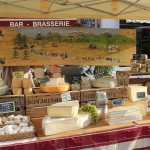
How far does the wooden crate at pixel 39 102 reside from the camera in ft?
8.54

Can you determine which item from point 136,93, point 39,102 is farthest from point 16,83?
point 136,93

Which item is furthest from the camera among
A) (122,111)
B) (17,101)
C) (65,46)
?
(65,46)

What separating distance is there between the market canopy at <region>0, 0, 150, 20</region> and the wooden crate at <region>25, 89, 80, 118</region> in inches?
37.8

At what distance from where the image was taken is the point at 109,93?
2859 mm

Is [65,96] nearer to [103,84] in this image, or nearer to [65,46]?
[103,84]

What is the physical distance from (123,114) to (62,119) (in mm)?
578

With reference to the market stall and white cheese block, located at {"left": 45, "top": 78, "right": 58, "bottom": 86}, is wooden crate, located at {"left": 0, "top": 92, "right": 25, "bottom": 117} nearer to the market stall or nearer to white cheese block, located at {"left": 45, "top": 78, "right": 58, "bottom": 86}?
the market stall

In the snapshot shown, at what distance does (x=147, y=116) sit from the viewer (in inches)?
102

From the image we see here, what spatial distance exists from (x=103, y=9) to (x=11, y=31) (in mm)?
1071

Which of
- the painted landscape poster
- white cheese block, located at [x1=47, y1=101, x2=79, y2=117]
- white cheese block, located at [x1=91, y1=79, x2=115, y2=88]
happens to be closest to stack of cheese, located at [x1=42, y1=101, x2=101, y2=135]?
white cheese block, located at [x1=47, y1=101, x2=79, y2=117]

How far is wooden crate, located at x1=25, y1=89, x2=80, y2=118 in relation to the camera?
260cm

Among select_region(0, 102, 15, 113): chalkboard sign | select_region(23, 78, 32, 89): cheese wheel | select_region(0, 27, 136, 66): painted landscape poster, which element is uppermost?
select_region(0, 27, 136, 66): painted landscape poster

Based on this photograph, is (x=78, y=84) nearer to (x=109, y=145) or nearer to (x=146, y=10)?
(x=109, y=145)

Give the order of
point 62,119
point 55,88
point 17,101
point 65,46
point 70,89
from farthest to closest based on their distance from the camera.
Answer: point 65,46
point 70,89
point 55,88
point 17,101
point 62,119
